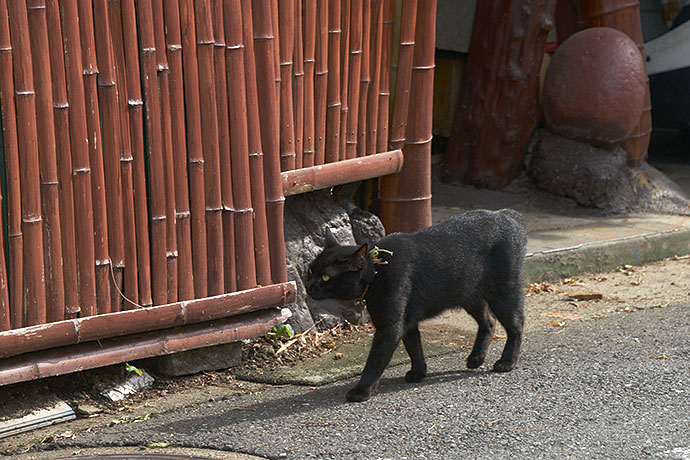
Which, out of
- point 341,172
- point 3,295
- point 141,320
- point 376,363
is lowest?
point 376,363

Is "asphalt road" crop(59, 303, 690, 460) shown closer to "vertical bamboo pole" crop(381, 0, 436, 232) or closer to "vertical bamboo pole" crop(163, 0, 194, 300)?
"vertical bamboo pole" crop(163, 0, 194, 300)

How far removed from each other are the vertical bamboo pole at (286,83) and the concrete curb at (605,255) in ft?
7.54

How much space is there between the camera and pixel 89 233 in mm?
4008

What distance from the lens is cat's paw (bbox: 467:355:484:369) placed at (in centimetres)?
469

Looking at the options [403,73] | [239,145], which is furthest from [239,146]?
[403,73]

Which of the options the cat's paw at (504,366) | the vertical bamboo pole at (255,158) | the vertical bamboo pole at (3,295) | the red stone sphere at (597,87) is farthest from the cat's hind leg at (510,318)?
the red stone sphere at (597,87)

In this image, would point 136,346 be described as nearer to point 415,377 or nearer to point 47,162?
point 47,162

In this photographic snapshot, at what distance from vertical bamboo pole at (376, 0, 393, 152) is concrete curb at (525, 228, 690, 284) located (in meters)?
1.59

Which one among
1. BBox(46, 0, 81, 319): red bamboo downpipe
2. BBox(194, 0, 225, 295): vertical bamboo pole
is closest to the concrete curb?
BBox(194, 0, 225, 295): vertical bamboo pole

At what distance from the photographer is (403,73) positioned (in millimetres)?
5488

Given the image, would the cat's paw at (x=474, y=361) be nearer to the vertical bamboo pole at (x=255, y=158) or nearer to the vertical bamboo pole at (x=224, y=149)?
the vertical bamboo pole at (x=255, y=158)

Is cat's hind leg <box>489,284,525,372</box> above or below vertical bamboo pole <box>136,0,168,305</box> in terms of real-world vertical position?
below

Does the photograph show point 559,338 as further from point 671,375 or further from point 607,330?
point 671,375

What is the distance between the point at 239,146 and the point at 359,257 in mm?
880
